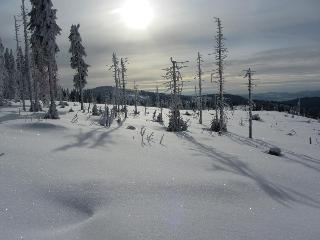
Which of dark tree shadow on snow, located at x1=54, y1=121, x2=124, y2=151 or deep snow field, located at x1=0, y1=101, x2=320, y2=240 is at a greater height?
dark tree shadow on snow, located at x1=54, y1=121, x2=124, y2=151

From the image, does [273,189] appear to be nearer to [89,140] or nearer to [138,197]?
[138,197]

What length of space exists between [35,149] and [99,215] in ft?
16.4

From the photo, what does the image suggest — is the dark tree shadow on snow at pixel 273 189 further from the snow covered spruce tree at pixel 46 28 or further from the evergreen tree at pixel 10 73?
the evergreen tree at pixel 10 73

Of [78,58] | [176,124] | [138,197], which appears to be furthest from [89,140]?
[78,58]

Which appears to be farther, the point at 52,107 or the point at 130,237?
the point at 52,107

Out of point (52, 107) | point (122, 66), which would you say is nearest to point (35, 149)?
point (52, 107)

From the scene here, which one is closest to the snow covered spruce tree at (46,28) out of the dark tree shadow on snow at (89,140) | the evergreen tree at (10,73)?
the dark tree shadow on snow at (89,140)

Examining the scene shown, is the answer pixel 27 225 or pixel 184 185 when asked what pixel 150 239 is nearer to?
pixel 27 225

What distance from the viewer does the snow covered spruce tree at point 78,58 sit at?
5491cm

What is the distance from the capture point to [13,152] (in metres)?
10.9

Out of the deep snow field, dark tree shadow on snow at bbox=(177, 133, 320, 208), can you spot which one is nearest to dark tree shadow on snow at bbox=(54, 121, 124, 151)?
the deep snow field

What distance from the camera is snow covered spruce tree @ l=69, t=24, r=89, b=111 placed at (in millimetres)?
54906

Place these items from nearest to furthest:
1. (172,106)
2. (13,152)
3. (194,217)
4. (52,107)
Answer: (194,217), (13,152), (52,107), (172,106)

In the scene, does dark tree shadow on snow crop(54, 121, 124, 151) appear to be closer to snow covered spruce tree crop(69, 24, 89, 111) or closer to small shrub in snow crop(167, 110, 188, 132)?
small shrub in snow crop(167, 110, 188, 132)
